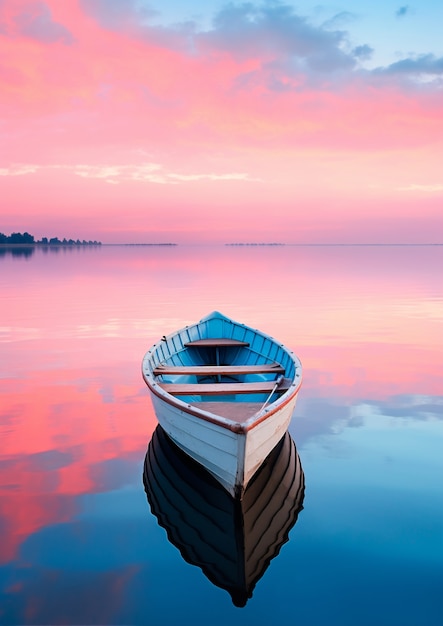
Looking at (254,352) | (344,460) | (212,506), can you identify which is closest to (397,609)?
(212,506)

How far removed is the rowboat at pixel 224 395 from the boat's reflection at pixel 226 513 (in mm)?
499

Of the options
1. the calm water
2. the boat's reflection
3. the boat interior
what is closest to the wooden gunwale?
the boat interior

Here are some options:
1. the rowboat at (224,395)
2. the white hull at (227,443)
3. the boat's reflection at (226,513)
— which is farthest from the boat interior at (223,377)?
the boat's reflection at (226,513)

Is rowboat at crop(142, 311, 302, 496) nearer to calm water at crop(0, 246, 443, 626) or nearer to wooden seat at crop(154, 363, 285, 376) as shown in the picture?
wooden seat at crop(154, 363, 285, 376)

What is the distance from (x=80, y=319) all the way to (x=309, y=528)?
61.3 feet

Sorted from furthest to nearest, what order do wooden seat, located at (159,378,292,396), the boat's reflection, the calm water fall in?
1. wooden seat, located at (159,378,292,396)
2. the boat's reflection
3. the calm water

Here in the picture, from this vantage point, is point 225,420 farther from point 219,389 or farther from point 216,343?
point 216,343

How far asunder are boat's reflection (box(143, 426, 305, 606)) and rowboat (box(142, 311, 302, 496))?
50cm

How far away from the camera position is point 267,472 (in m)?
7.79

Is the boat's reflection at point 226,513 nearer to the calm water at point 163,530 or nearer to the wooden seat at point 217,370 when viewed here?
the calm water at point 163,530

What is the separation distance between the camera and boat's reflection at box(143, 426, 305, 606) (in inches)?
223

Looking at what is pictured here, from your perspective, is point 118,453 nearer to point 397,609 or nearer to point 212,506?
point 212,506

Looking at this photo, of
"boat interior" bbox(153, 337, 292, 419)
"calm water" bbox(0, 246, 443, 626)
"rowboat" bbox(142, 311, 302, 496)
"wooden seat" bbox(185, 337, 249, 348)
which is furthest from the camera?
"wooden seat" bbox(185, 337, 249, 348)

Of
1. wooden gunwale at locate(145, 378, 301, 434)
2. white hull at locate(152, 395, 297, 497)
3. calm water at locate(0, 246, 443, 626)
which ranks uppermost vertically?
wooden gunwale at locate(145, 378, 301, 434)
